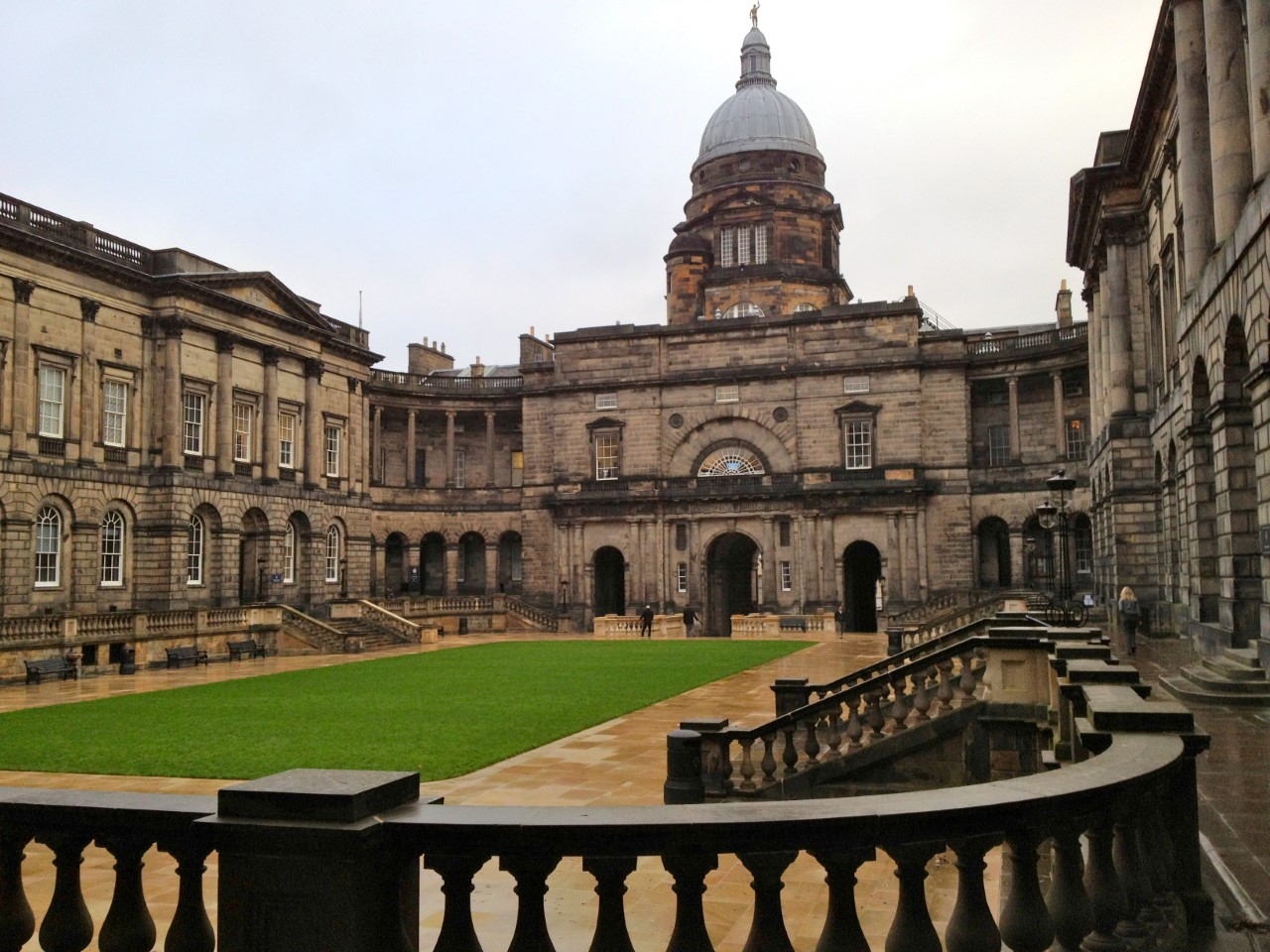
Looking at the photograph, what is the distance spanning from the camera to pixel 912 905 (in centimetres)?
379

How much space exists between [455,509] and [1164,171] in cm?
3988

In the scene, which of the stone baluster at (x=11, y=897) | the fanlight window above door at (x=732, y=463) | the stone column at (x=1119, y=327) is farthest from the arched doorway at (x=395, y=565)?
the stone baluster at (x=11, y=897)

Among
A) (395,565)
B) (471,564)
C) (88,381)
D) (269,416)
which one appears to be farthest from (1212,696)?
(471,564)

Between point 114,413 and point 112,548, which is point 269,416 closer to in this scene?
point 114,413

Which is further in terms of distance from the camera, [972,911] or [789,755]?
[789,755]

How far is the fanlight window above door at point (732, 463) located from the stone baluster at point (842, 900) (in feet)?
163

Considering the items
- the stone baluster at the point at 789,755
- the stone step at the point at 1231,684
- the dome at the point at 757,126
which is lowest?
the stone baluster at the point at 789,755

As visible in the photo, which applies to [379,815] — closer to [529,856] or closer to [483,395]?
[529,856]

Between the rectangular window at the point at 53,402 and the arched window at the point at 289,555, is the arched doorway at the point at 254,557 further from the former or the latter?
the rectangular window at the point at 53,402

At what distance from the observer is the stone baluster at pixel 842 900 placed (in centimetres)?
370

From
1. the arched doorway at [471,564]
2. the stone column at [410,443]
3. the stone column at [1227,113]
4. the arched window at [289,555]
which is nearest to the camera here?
the stone column at [1227,113]

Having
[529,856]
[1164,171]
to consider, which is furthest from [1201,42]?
[529,856]

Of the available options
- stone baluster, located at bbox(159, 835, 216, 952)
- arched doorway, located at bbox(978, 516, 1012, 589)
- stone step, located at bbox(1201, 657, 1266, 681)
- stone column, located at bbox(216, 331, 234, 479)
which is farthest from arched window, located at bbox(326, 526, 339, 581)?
stone baluster, located at bbox(159, 835, 216, 952)

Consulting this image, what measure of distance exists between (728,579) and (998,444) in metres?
14.8
